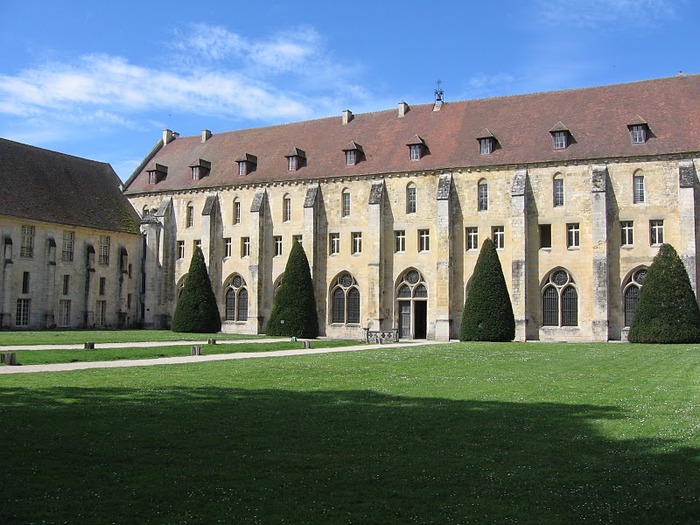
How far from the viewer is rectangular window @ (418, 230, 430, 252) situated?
42.6 m

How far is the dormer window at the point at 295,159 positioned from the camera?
46.5 metres

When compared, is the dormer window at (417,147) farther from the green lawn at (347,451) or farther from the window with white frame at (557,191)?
the green lawn at (347,451)

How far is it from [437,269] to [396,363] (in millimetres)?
19936

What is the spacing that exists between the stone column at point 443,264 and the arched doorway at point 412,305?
1557 mm

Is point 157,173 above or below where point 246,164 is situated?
above

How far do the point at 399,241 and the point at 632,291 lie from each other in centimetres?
1323

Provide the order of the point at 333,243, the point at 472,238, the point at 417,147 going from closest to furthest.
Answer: the point at 472,238
the point at 417,147
the point at 333,243

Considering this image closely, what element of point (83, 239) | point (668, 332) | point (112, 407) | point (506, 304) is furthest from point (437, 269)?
point (112, 407)

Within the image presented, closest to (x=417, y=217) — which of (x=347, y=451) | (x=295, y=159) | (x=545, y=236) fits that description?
(x=545, y=236)

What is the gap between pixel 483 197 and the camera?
1623 inches

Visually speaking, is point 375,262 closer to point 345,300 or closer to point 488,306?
point 345,300

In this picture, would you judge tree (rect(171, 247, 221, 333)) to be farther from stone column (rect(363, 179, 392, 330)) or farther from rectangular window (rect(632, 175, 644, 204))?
rectangular window (rect(632, 175, 644, 204))

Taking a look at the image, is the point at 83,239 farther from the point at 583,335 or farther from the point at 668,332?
the point at 668,332

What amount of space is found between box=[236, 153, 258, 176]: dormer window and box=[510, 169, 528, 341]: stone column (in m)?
17.7
